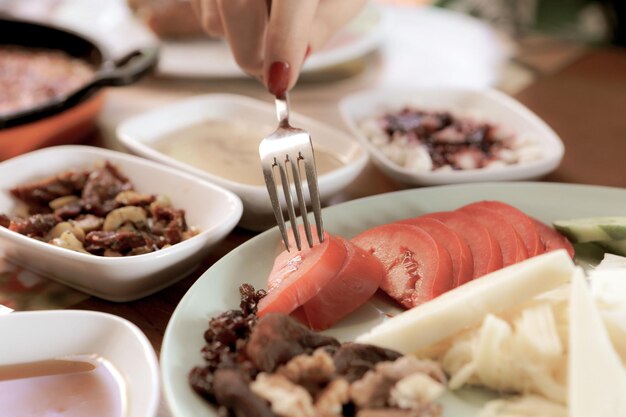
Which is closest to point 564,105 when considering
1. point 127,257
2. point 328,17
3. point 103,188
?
point 328,17

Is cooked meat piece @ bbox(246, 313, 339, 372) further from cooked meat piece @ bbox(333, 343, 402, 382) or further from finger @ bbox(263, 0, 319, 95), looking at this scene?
finger @ bbox(263, 0, 319, 95)

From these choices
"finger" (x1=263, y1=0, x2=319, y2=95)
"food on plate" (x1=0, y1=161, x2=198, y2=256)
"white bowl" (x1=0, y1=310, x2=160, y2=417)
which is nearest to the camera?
"white bowl" (x1=0, y1=310, x2=160, y2=417)

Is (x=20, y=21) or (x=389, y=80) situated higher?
(x=20, y=21)

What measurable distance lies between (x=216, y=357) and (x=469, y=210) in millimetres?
790

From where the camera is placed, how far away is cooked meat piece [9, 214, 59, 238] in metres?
1.71

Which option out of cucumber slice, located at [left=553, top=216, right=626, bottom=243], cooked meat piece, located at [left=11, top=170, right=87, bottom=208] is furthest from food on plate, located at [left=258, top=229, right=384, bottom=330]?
cooked meat piece, located at [left=11, top=170, right=87, bottom=208]

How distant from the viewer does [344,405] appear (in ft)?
3.87

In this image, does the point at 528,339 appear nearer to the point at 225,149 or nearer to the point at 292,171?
the point at 292,171

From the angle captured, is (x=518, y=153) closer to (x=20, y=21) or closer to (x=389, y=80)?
(x=389, y=80)

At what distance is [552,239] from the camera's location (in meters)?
1.69

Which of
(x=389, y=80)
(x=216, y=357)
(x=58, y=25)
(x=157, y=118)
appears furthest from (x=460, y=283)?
(x=58, y=25)

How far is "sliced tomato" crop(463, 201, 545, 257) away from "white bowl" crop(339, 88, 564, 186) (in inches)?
10.9

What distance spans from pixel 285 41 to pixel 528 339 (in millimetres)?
990

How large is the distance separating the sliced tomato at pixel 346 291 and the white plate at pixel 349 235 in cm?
4
